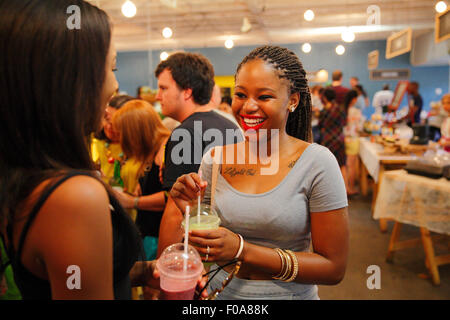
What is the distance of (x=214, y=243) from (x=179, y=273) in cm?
13

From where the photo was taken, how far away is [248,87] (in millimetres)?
1137

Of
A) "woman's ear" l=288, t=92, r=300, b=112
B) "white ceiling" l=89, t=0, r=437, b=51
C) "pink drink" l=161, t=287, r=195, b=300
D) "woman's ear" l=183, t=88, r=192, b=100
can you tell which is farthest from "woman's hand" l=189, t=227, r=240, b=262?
"white ceiling" l=89, t=0, r=437, b=51

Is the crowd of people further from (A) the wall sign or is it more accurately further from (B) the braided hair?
(A) the wall sign

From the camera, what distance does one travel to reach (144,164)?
7.52ft

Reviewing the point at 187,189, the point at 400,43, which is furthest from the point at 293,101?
the point at 400,43

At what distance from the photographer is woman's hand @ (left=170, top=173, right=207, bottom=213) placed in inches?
43.9

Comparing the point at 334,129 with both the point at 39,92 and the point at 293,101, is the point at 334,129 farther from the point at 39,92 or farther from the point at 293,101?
the point at 39,92

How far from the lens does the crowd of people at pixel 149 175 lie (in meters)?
0.64

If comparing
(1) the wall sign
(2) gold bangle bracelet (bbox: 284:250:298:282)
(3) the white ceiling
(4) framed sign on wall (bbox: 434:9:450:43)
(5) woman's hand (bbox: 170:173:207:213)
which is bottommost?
(2) gold bangle bracelet (bbox: 284:250:298:282)

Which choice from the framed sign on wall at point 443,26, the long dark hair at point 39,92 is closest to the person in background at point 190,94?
the long dark hair at point 39,92

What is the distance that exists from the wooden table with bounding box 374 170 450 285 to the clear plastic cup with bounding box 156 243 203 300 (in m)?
2.69

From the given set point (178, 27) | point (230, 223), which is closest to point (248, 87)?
point (230, 223)

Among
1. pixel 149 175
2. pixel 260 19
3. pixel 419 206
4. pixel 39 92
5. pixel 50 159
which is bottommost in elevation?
pixel 419 206

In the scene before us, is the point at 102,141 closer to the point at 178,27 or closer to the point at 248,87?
the point at 248,87
